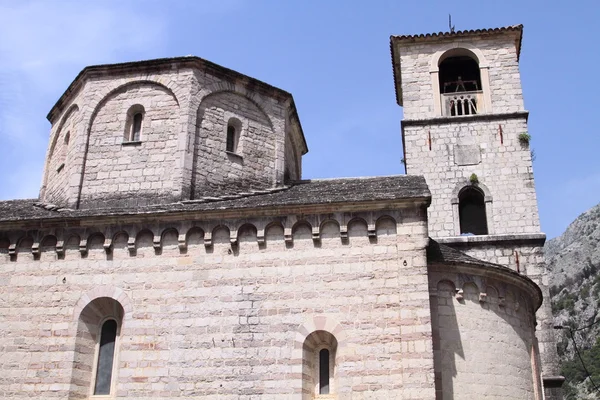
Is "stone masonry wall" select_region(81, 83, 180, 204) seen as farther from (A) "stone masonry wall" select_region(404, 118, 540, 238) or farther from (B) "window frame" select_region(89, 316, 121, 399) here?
(A) "stone masonry wall" select_region(404, 118, 540, 238)

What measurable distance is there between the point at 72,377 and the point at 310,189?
6.24 metres

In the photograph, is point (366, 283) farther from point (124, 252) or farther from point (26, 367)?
point (26, 367)

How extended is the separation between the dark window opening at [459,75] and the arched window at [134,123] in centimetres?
1202

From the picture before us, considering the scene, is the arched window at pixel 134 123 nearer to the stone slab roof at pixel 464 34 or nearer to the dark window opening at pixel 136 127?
the dark window opening at pixel 136 127

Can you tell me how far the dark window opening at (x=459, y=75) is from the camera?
78.1 feet

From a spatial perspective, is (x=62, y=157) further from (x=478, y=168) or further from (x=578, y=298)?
(x=578, y=298)

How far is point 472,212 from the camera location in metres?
21.9

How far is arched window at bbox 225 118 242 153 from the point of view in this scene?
1599 cm

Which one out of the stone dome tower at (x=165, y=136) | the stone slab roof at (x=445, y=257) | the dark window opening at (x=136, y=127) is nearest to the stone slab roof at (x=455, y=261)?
the stone slab roof at (x=445, y=257)

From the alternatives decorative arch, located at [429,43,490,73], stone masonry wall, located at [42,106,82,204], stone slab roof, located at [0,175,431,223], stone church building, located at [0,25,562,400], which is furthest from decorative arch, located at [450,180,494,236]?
stone masonry wall, located at [42,106,82,204]

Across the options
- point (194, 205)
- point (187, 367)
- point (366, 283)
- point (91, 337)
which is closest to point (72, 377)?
point (91, 337)

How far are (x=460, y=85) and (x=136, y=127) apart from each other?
12753 millimetres

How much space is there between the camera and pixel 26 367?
41.5 feet

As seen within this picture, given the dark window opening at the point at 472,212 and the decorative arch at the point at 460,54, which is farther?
the decorative arch at the point at 460,54
